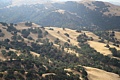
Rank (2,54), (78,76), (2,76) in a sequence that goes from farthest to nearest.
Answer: (2,54)
(78,76)
(2,76)

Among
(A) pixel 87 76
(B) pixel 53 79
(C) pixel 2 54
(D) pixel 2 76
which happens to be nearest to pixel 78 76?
(A) pixel 87 76

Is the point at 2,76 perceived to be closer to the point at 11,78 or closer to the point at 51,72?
the point at 11,78

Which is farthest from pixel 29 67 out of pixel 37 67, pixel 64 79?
pixel 64 79

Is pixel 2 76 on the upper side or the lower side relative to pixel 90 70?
upper

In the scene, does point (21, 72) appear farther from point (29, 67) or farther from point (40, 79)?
point (29, 67)

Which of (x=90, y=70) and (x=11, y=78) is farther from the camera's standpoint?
(x=90, y=70)

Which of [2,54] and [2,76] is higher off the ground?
[2,76]

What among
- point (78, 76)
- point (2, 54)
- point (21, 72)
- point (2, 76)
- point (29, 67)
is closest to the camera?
point (2, 76)

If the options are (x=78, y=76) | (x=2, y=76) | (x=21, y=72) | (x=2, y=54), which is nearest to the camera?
(x=2, y=76)

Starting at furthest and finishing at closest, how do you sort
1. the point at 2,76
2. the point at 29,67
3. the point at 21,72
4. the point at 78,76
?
the point at 29,67 → the point at 78,76 → the point at 21,72 → the point at 2,76
